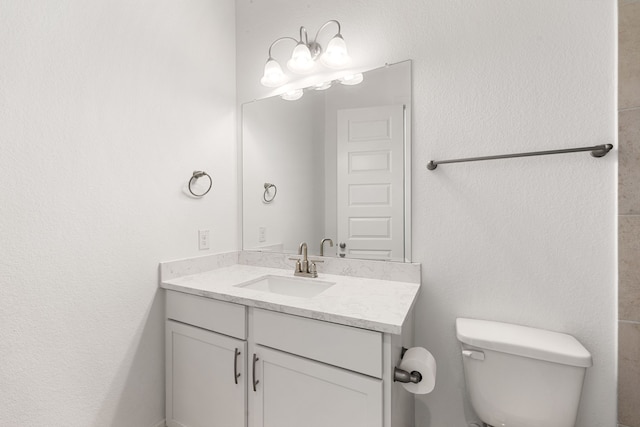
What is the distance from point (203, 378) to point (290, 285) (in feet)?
1.91

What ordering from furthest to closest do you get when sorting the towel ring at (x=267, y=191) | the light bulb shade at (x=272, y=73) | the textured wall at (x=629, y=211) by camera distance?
the towel ring at (x=267, y=191), the light bulb shade at (x=272, y=73), the textured wall at (x=629, y=211)

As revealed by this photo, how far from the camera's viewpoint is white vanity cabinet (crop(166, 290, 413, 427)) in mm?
978

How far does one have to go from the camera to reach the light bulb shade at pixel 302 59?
63.4 inches

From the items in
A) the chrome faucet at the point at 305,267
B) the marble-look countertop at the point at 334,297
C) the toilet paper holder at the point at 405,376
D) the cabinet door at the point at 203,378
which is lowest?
the cabinet door at the point at 203,378

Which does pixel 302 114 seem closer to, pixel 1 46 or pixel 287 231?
pixel 287 231

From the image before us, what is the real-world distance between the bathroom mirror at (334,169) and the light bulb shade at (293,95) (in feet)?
0.09

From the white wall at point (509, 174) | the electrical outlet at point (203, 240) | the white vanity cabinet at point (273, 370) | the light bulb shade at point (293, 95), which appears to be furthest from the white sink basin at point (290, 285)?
the light bulb shade at point (293, 95)

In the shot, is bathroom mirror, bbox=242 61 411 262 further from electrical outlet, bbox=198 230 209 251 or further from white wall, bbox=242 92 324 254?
electrical outlet, bbox=198 230 209 251

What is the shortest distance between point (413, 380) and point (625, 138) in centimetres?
118

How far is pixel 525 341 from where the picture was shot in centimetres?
110

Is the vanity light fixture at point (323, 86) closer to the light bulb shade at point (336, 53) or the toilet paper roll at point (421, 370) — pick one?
the light bulb shade at point (336, 53)

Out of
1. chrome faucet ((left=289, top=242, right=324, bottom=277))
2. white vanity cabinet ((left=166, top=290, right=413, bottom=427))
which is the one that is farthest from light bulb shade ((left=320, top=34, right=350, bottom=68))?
white vanity cabinet ((left=166, top=290, right=413, bottom=427))

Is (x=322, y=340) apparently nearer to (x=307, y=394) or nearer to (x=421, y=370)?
(x=307, y=394)

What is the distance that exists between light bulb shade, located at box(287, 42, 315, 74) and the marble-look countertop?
3.81ft
